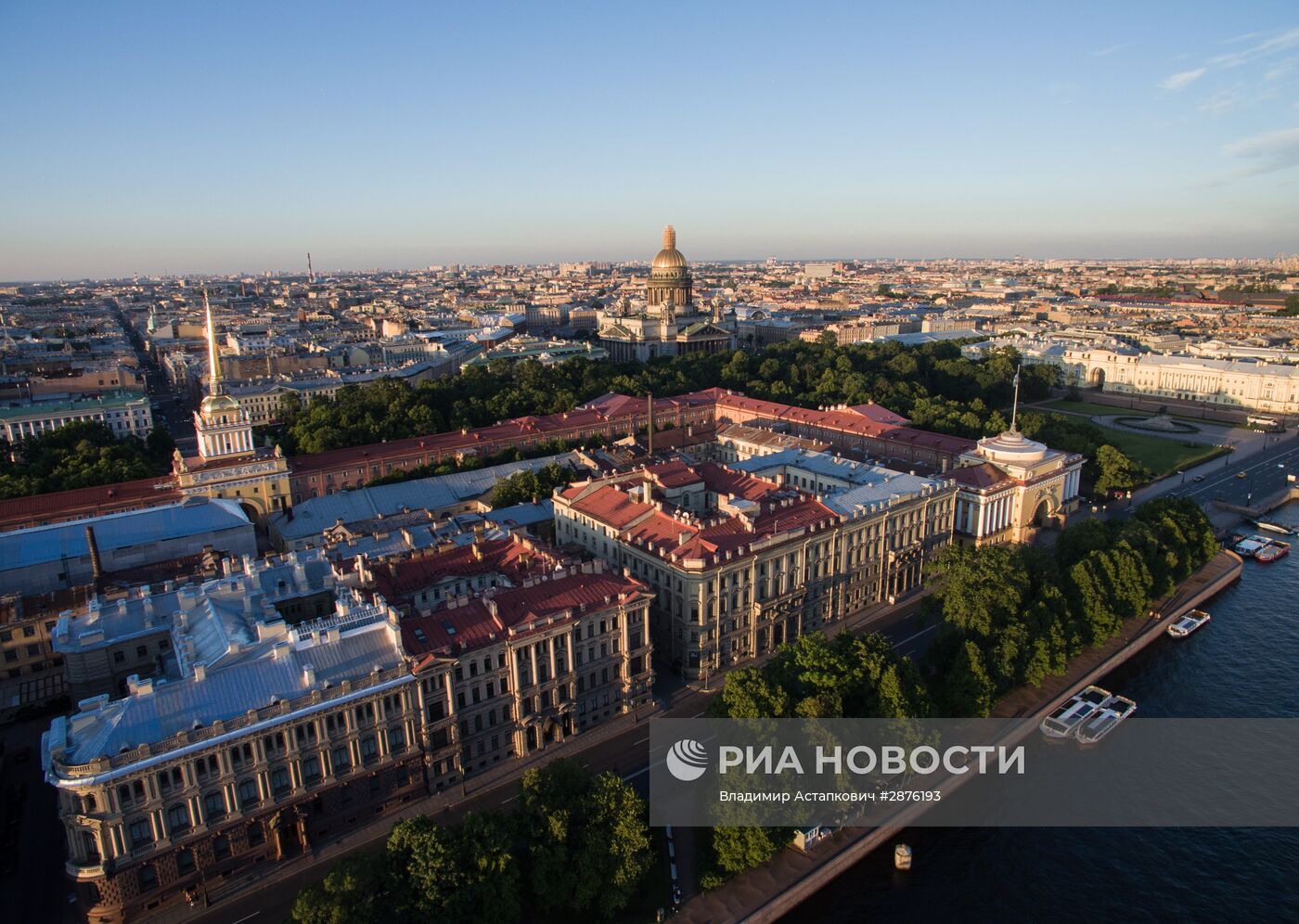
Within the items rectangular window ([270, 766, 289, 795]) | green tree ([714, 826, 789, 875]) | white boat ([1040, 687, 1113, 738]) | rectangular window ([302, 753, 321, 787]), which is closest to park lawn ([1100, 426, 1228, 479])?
white boat ([1040, 687, 1113, 738])

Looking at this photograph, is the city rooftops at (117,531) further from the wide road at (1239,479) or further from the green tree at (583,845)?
the wide road at (1239,479)

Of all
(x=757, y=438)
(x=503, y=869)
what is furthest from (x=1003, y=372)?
(x=503, y=869)

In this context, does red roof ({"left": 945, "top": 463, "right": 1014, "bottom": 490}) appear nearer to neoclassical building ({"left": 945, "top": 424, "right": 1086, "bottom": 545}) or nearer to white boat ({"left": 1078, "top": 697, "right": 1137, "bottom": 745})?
neoclassical building ({"left": 945, "top": 424, "right": 1086, "bottom": 545})

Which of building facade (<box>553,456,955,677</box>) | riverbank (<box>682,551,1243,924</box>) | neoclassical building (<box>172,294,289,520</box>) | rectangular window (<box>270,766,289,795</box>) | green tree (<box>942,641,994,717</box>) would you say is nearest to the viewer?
riverbank (<box>682,551,1243,924</box>)

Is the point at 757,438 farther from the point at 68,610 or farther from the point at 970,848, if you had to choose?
the point at 68,610

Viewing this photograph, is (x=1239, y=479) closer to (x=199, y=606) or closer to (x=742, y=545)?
(x=742, y=545)

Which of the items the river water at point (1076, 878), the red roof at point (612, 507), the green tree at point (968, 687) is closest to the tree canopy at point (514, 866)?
the river water at point (1076, 878)

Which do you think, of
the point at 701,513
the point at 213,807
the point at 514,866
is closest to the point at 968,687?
the point at 701,513
